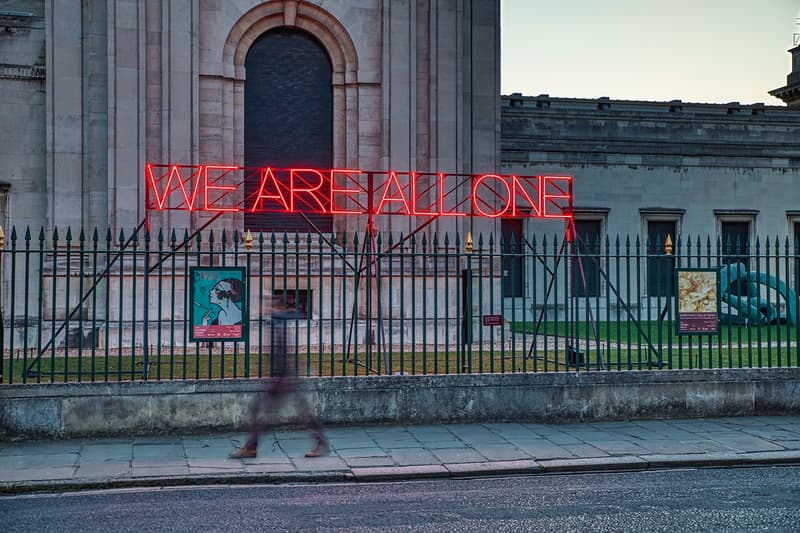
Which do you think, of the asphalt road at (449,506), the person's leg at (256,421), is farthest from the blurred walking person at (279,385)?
the asphalt road at (449,506)

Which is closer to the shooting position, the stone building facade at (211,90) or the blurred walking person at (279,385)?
the blurred walking person at (279,385)

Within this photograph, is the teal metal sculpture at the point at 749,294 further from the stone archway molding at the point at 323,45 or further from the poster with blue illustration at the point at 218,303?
the stone archway molding at the point at 323,45

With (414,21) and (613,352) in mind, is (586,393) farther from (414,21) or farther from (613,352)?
(414,21)

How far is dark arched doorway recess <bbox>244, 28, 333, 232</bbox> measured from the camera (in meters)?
21.9

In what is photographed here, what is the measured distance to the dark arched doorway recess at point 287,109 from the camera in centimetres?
2194

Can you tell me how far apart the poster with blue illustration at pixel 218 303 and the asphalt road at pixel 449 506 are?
3090 millimetres

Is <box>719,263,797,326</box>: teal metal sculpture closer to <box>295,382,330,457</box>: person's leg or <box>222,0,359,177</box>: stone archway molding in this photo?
<box>295,382,330,457</box>: person's leg

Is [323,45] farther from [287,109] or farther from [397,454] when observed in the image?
[397,454]

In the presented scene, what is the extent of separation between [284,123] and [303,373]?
1003 centimetres

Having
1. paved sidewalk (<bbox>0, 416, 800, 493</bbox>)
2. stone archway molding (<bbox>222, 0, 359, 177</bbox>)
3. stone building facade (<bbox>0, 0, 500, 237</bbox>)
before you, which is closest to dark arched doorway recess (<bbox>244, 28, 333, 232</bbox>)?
stone building facade (<bbox>0, 0, 500, 237</bbox>)

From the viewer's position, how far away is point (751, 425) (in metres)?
12.2

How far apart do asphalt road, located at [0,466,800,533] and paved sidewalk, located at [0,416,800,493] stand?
260 millimetres

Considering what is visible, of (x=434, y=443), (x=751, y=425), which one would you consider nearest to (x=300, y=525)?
(x=434, y=443)

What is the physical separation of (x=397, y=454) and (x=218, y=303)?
3.16 m
